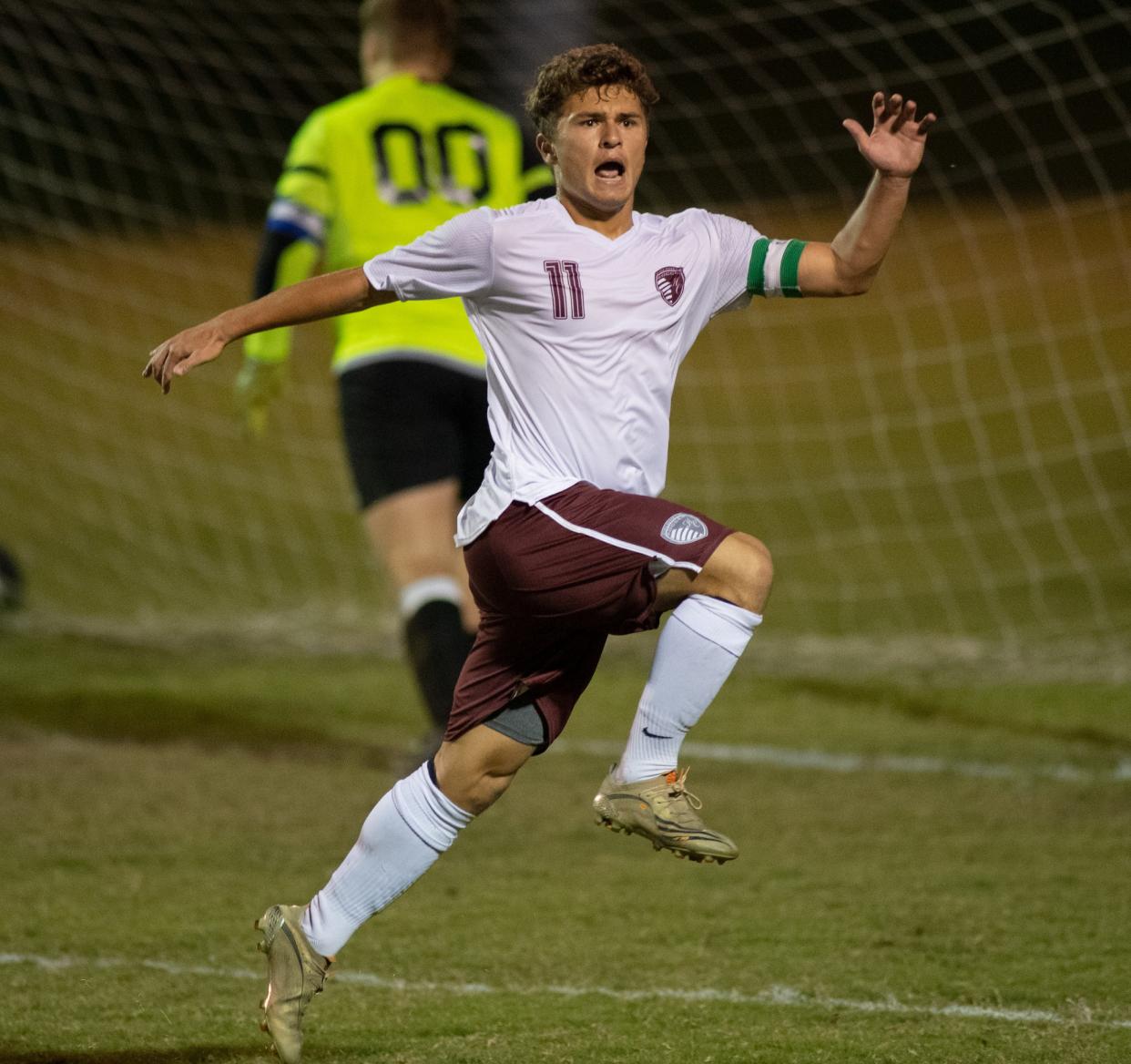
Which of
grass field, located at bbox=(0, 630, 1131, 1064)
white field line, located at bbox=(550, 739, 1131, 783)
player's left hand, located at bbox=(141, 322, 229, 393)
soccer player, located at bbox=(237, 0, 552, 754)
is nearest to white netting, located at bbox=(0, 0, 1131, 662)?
grass field, located at bbox=(0, 630, 1131, 1064)

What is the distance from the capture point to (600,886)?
4559 millimetres

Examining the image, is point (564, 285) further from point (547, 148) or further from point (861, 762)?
point (861, 762)

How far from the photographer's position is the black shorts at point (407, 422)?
16.7 ft

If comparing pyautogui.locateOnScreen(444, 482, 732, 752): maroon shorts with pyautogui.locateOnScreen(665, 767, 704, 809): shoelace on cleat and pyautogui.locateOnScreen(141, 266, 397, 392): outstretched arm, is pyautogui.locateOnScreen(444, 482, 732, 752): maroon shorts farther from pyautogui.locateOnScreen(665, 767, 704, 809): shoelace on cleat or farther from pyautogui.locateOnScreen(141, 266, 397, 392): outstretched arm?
pyautogui.locateOnScreen(141, 266, 397, 392): outstretched arm

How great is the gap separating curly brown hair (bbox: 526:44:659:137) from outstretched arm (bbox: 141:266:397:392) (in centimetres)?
43

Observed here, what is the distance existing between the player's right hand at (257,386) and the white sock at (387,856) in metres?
2.27

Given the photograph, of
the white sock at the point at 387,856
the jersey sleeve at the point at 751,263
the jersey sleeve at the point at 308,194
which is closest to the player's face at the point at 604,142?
the jersey sleeve at the point at 751,263

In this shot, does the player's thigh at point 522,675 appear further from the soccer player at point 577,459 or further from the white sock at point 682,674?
the white sock at point 682,674

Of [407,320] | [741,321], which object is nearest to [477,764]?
[407,320]

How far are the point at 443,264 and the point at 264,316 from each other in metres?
0.32

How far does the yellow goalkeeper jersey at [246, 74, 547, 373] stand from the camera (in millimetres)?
5289

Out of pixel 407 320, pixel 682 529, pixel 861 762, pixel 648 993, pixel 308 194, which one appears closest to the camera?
pixel 682 529

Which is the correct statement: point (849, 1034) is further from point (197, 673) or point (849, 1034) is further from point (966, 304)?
point (966, 304)

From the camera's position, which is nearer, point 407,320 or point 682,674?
point 682,674
